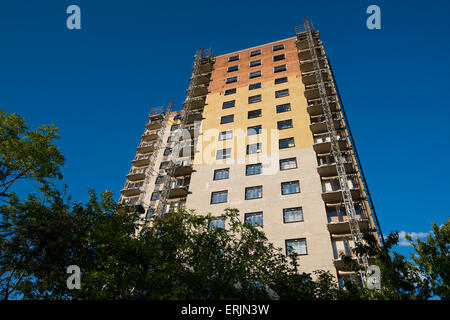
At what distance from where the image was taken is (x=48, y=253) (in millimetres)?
12922

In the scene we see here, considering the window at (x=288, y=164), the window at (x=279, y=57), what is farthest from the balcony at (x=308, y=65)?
Result: the window at (x=288, y=164)

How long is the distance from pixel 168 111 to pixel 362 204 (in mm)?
37236

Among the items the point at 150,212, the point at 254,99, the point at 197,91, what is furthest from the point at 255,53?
the point at 150,212

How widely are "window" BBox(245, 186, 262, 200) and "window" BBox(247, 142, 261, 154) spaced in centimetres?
480

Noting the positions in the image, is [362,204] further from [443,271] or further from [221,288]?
[221,288]

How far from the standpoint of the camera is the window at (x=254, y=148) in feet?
103

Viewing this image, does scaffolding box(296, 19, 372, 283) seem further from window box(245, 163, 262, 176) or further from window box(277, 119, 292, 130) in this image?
window box(245, 163, 262, 176)

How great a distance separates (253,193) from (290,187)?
3.62 m

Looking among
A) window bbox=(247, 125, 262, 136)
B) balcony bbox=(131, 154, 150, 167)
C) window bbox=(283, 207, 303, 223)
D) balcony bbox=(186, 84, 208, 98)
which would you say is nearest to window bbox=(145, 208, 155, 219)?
balcony bbox=(131, 154, 150, 167)

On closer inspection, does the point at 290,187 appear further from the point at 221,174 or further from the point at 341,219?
the point at 221,174

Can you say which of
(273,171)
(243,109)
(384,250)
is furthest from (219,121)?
(384,250)

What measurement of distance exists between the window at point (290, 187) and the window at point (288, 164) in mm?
1934

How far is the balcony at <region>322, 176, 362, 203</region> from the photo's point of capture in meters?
25.2
